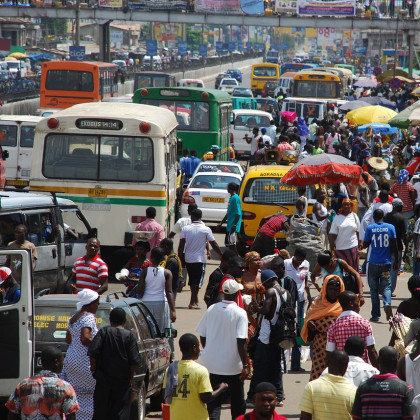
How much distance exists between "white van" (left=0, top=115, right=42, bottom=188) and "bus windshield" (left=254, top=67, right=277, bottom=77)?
53.3 meters

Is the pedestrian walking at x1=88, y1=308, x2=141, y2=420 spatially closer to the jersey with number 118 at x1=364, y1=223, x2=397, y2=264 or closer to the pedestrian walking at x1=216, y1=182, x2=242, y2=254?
the jersey with number 118 at x1=364, y1=223, x2=397, y2=264

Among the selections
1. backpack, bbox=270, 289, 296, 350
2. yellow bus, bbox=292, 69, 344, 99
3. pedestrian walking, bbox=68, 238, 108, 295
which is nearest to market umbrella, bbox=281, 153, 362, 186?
pedestrian walking, bbox=68, 238, 108, 295

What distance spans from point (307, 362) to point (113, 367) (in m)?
4.12

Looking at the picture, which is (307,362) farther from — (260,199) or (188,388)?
(260,199)

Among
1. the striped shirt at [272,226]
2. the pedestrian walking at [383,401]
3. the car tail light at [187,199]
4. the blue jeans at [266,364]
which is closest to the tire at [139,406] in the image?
the blue jeans at [266,364]

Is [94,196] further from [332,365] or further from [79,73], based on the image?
[79,73]

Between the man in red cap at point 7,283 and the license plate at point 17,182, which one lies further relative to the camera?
the license plate at point 17,182

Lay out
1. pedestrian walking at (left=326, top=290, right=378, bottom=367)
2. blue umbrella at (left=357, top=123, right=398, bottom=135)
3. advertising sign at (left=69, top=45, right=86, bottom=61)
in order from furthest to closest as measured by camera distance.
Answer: advertising sign at (left=69, top=45, right=86, bottom=61), blue umbrella at (left=357, top=123, right=398, bottom=135), pedestrian walking at (left=326, top=290, right=378, bottom=367)

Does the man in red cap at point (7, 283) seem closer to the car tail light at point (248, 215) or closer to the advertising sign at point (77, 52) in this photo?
the car tail light at point (248, 215)

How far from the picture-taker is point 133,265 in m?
11.8

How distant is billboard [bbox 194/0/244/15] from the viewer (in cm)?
7269

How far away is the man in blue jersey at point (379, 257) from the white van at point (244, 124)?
2278cm

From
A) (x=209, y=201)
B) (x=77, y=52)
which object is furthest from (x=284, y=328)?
(x=77, y=52)

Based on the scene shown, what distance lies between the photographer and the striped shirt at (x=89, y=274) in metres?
11.6
